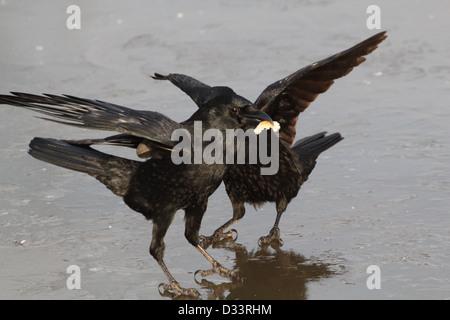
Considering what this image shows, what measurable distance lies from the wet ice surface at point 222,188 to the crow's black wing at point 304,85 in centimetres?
83

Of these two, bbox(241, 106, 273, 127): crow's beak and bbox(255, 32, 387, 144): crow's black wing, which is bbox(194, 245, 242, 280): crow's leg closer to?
bbox(241, 106, 273, 127): crow's beak

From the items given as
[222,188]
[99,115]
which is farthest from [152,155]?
[222,188]

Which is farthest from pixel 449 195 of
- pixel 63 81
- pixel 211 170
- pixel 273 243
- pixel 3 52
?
pixel 3 52

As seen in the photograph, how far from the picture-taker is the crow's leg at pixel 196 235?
4.99m

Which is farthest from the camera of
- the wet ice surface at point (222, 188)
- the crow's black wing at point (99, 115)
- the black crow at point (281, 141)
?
the black crow at point (281, 141)

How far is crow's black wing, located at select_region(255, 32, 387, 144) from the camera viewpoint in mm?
5133

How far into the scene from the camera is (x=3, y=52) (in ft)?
34.0

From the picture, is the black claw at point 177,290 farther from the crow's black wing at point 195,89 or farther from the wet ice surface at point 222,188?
the crow's black wing at point 195,89

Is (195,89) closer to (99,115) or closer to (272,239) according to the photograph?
(272,239)

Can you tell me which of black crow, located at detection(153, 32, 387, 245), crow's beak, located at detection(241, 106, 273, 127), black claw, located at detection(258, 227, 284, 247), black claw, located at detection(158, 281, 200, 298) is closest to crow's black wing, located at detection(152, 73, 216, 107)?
black crow, located at detection(153, 32, 387, 245)

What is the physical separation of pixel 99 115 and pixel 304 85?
153 cm

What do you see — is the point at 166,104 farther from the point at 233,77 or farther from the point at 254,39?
the point at 254,39

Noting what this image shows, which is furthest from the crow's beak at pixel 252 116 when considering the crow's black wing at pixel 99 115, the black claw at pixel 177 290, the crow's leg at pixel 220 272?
the black claw at pixel 177 290

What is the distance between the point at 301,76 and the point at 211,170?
3.13ft
